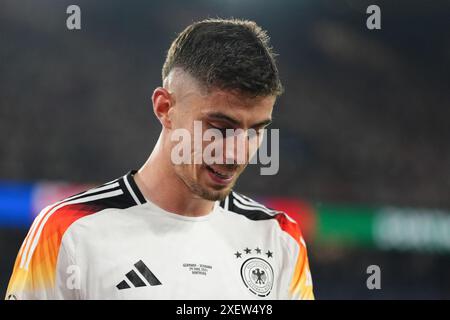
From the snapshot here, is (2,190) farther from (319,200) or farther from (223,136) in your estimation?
(223,136)

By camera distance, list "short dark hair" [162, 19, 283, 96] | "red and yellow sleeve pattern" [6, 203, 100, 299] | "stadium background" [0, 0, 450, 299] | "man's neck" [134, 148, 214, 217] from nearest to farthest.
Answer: "red and yellow sleeve pattern" [6, 203, 100, 299], "short dark hair" [162, 19, 283, 96], "man's neck" [134, 148, 214, 217], "stadium background" [0, 0, 450, 299]

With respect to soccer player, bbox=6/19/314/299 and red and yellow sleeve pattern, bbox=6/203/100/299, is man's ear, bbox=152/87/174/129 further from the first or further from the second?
red and yellow sleeve pattern, bbox=6/203/100/299

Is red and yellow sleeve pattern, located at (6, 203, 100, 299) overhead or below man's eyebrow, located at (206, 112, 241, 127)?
below

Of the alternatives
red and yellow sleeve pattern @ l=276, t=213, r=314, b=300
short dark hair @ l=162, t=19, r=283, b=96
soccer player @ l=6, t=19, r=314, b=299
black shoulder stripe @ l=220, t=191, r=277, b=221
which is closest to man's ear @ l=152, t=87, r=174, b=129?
soccer player @ l=6, t=19, r=314, b=299

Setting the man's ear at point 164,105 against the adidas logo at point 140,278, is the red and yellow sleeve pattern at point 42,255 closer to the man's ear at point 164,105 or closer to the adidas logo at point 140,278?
the adidas logo at point 140,278

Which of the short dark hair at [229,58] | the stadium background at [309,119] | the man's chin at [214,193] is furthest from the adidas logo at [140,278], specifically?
the stadium background at [309,119]

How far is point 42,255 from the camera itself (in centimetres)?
221

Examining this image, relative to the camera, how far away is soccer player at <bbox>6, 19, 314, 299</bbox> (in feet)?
7.32

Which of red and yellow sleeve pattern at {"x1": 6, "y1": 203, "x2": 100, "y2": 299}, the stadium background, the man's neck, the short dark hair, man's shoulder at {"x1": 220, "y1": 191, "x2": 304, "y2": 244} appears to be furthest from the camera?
the stadium background

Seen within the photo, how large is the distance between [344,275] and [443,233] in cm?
147

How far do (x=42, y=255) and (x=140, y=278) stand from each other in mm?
371

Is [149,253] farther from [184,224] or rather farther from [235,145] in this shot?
[235,145]
